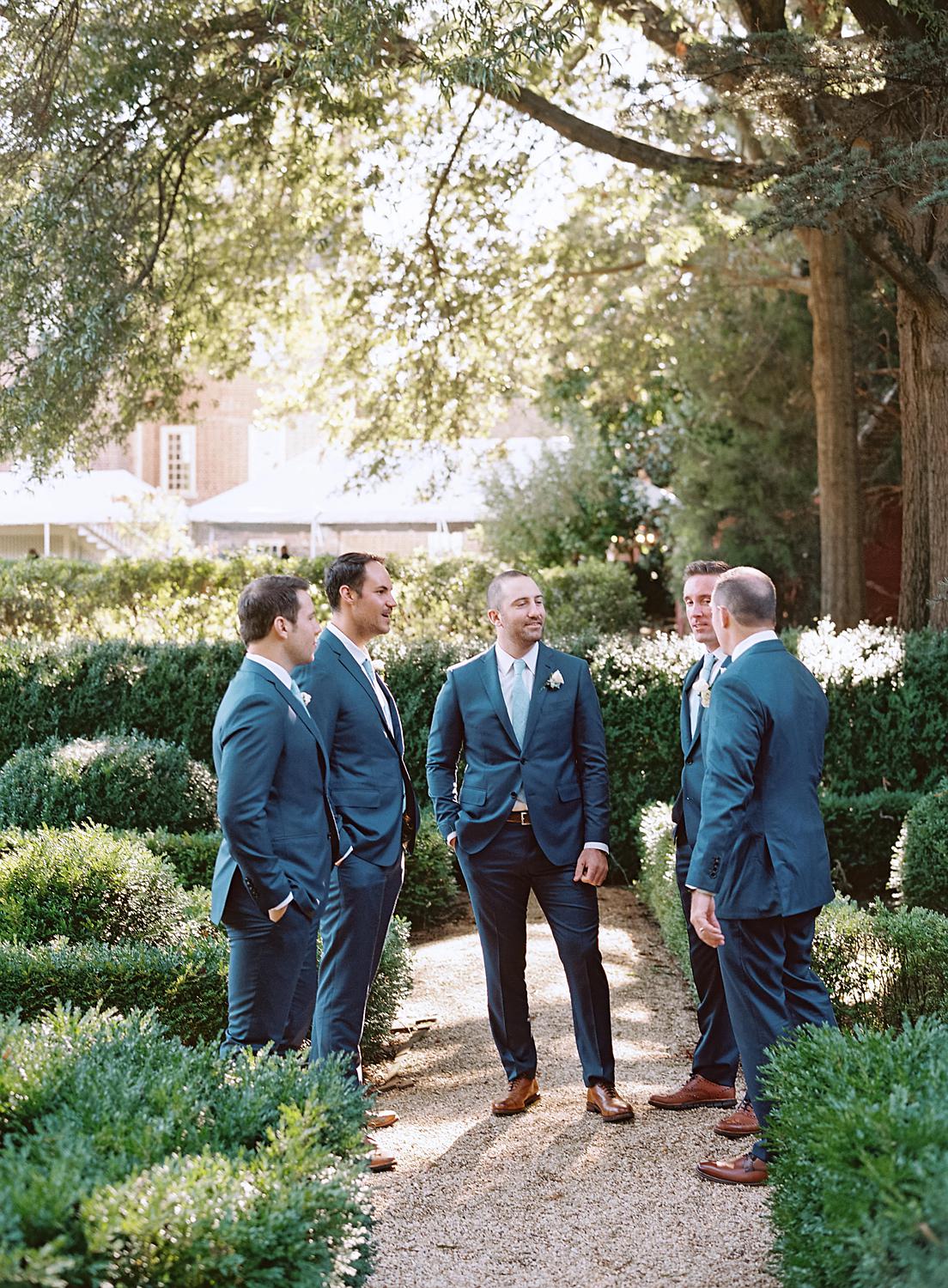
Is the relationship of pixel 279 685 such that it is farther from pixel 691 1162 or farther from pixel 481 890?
pixel 691 1162

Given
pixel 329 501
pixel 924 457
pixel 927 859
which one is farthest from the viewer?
pixel 329 501

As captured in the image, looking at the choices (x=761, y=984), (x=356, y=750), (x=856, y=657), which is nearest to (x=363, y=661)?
(x=356, y=750)

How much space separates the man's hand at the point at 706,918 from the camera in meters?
4.39

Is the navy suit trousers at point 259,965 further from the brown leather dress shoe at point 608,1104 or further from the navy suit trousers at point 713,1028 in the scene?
the navy suit trousers at point 713,1028

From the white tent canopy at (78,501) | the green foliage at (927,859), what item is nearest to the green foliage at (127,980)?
the green foliage at (927,859)

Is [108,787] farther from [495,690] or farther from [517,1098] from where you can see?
[517,1098]

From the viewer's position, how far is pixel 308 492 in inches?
877

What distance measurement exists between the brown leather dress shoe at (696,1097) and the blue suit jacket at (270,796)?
1.80 metres

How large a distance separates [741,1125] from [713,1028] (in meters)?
0.46

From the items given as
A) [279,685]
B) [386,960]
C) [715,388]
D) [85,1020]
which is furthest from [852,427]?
[85,1020]

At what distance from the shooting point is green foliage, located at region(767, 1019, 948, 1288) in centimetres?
251

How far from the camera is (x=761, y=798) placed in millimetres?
4332

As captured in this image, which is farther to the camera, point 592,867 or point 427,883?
point 427,883

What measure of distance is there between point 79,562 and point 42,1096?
53.4ft
